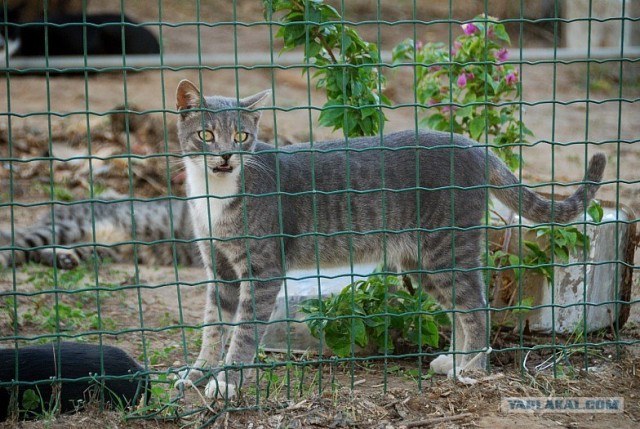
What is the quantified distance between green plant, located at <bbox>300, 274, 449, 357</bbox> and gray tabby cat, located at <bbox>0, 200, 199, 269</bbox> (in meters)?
2.95

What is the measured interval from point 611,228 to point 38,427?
3.36 m

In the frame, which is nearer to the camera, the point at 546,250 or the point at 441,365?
the point at 441,365

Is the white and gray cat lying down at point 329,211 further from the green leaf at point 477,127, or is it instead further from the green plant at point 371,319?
the green leaf at point 477,127

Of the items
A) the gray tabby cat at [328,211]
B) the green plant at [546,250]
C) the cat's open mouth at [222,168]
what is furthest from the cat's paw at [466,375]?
the cat's open mouth at [222,168]

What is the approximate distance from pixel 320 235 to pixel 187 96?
3.68 feet

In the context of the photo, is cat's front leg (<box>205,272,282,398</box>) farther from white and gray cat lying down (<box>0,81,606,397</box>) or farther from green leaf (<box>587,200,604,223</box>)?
green leaf (<box>587,200,604,223</box>)

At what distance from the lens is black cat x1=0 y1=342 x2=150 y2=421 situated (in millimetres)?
3877

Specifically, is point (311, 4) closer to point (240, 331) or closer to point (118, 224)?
point (240, 331)

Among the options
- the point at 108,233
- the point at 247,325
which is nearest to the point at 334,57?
the point at 247,325

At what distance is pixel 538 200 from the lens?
188 inches

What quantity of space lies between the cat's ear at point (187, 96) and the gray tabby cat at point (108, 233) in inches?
121

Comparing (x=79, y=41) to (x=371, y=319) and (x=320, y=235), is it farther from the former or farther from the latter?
(x=320, y=235)

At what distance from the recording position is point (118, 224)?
26.2ft

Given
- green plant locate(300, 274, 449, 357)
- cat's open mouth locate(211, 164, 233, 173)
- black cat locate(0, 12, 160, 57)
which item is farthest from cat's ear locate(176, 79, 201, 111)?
black cat locate(0, 12, 160, 57)
